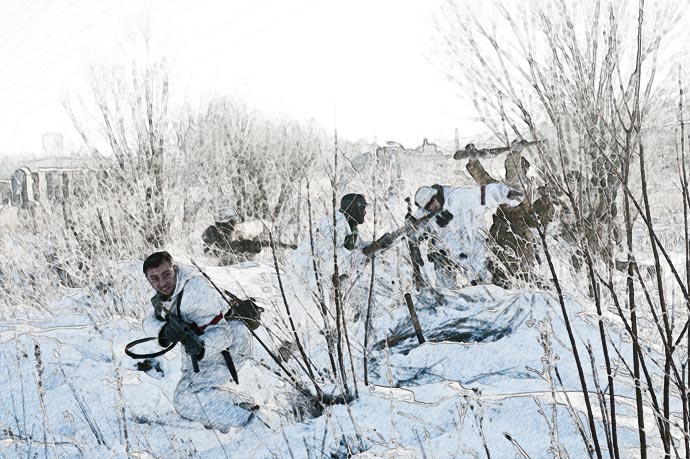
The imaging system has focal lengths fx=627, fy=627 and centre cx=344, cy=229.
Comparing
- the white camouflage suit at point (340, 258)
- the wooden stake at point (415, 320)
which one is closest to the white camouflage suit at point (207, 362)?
the wooden stake at point (415, 320)

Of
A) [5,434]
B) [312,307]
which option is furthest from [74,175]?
[5,434]

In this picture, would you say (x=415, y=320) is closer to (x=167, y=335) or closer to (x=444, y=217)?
(x=167, y=335)

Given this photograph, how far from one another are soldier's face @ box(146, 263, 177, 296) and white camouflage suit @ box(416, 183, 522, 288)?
2.76 meters

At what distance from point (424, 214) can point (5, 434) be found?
366 centimetres

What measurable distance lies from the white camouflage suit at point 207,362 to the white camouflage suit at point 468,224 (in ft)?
8.51

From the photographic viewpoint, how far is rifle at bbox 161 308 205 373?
11.1 ft

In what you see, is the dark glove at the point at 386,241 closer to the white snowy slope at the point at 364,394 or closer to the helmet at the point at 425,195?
the white snowy slope at the point at 364,394

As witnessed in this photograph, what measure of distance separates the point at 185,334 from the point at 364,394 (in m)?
1.02

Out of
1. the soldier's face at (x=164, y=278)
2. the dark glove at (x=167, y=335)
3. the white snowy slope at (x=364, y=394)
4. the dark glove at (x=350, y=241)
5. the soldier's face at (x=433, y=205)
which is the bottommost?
the white snowy slope at (x=364, y=394)

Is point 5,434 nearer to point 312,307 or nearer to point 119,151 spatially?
point 312,307

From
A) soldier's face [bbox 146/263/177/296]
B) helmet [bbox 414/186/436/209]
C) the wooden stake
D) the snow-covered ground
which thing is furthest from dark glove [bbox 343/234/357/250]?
soldier's face [bbox 146/263/177/296]

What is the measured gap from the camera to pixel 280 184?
1297 centimetres

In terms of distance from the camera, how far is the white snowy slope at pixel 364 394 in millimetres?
2486

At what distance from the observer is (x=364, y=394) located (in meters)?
3.11
